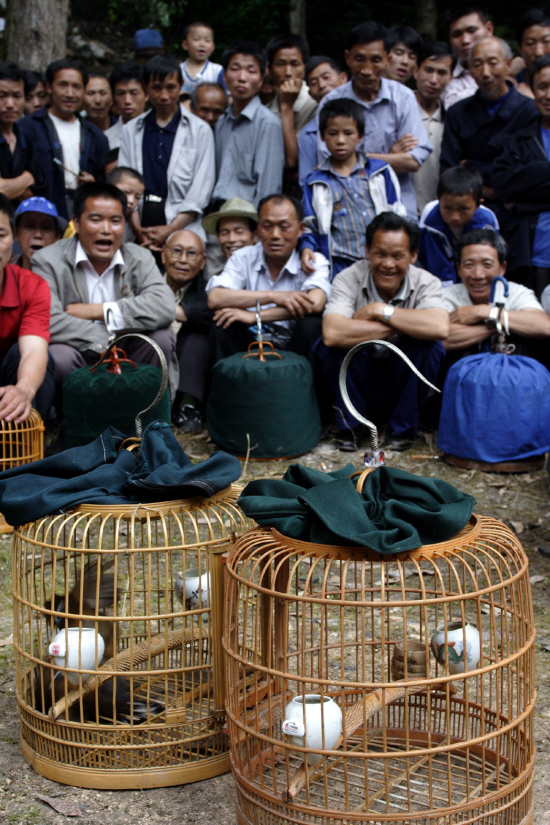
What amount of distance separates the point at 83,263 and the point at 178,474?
10.2 feet

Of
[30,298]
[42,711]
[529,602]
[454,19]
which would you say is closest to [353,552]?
[529,602]

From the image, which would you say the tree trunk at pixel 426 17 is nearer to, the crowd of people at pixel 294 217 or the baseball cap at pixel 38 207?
the crowd of people at pixel 294 217

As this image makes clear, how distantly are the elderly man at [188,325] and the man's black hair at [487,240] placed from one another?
1634mm

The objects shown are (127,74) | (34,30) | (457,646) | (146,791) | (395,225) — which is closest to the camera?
(457,646)

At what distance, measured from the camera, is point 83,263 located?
4941 millimetres

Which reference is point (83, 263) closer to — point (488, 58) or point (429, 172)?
point (429, 172)

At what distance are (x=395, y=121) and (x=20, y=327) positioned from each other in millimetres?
3005

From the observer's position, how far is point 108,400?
174 inches

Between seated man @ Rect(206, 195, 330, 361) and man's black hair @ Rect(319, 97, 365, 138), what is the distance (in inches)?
22.9

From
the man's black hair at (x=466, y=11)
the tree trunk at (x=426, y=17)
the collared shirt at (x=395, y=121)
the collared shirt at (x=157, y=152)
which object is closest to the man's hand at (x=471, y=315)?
the collared shirt at (x=395, y=121)

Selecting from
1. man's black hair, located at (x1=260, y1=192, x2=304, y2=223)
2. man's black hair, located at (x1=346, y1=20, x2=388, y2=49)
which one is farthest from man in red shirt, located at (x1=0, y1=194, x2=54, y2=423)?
man's black hair, located at (x1=346, y1=20, x2=388, y2=49)

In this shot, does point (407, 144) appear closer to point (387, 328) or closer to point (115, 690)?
point (387, 328)

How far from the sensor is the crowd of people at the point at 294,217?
15.7 feet

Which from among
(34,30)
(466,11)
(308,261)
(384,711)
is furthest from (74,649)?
(34,30)
